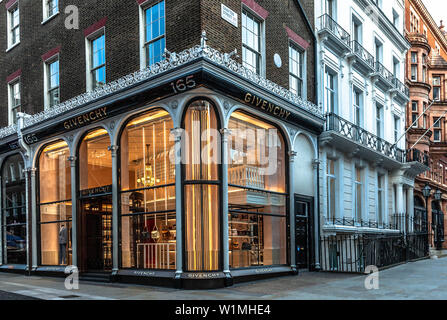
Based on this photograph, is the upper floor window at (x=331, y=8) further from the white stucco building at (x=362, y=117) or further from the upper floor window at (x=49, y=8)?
the upper floor window at (x=49, y=8)

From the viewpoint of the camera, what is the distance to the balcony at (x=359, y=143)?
63.1 ft

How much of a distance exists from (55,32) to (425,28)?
29.4 metres

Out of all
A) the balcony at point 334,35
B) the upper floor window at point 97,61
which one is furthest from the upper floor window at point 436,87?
the upper floor window at point 97,61

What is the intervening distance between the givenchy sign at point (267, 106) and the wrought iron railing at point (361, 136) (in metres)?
3.47

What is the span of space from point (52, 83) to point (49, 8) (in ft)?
10.4

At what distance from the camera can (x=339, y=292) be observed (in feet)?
38.0

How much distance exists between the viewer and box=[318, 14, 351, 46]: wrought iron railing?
1973 centimetres

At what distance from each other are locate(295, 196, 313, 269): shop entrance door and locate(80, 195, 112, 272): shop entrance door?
6421mm

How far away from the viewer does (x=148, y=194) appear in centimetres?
1454

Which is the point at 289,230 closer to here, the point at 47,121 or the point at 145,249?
the point at 145,249

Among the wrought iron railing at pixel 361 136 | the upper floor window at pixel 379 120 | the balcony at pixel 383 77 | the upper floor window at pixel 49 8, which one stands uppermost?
the upper floor window at pixel 49 8

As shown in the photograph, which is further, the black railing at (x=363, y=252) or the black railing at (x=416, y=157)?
the black railing at (x=416, y=157)

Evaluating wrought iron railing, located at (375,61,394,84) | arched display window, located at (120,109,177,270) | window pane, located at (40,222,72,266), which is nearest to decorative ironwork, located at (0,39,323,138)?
arched display window, located at (120,109,177,270)
